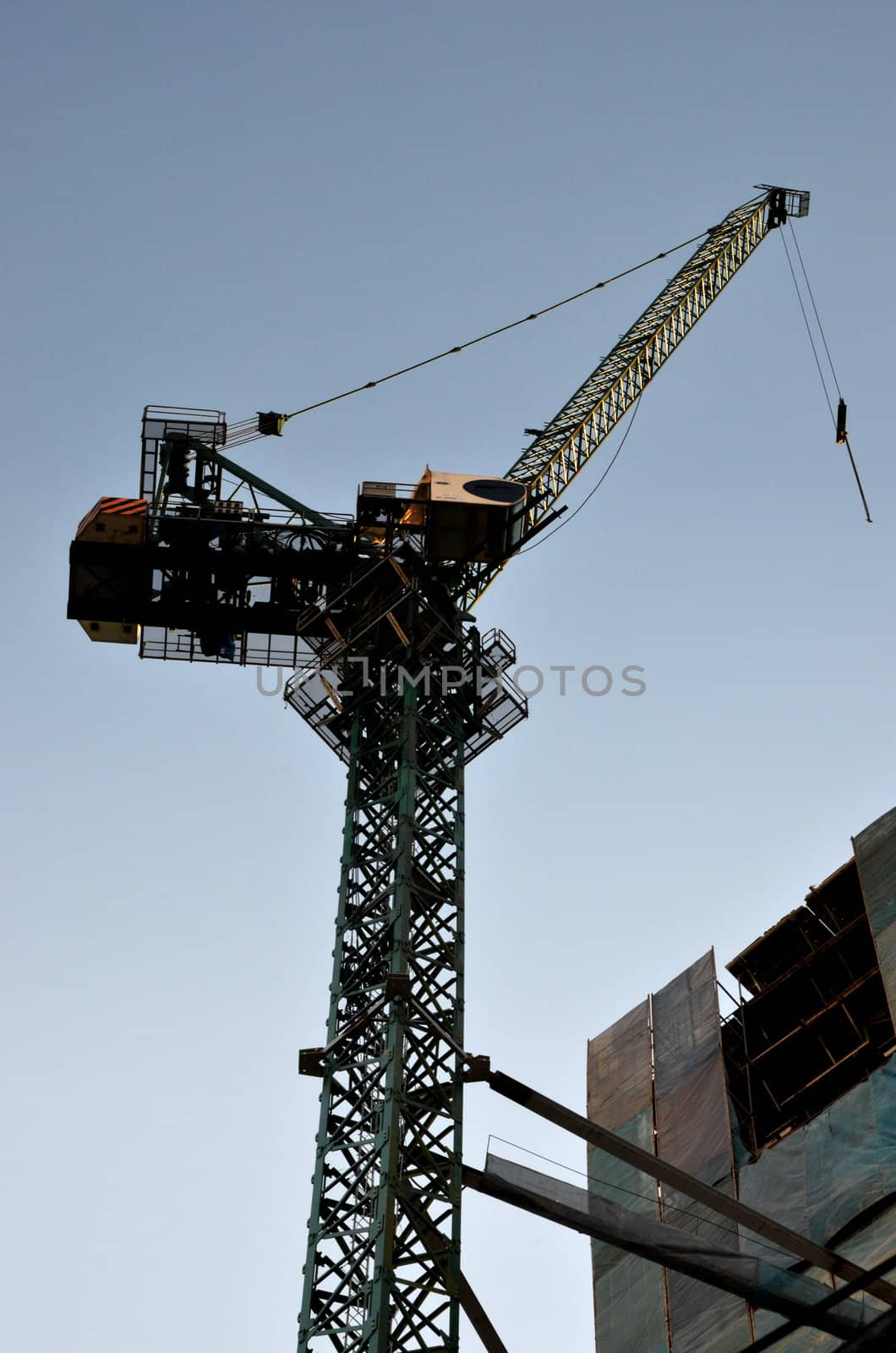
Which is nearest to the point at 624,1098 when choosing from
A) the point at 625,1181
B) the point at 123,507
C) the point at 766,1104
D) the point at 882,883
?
the point at 625,1181

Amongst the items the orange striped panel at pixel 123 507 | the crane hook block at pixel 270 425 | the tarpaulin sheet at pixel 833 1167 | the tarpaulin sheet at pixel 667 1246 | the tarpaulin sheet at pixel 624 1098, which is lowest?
the tarpaulin sheet at pixel 667 1246

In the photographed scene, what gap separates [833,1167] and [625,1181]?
7831 millimetres

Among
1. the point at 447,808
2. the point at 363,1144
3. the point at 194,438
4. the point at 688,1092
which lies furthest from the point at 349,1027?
the point at 688,1092

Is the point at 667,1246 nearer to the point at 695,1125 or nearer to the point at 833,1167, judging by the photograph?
the point at 833,1167

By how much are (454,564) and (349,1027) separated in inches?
468

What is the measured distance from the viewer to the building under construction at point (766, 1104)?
40.6 m

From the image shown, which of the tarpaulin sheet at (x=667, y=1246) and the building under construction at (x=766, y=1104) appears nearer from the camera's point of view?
the tarpaulin sheet at (x=667, y=1246)

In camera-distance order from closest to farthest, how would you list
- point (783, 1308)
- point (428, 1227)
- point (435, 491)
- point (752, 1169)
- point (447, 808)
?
point (428, 1227)
point (783, 1308)
point (447, 808)
point (435, 491)
point (752, 1169)

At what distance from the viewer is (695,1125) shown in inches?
1843

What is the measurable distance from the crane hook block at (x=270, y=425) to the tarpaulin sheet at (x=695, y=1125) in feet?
60.0

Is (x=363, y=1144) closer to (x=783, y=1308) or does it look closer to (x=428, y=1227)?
(x=428, y=1227)

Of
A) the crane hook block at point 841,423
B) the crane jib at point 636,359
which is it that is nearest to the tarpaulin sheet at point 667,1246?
the crane jib at point 636,359

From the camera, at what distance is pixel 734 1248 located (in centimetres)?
3934

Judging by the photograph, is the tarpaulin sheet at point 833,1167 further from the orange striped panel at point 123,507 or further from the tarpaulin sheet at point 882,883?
the orange striped panel at point 123,507
